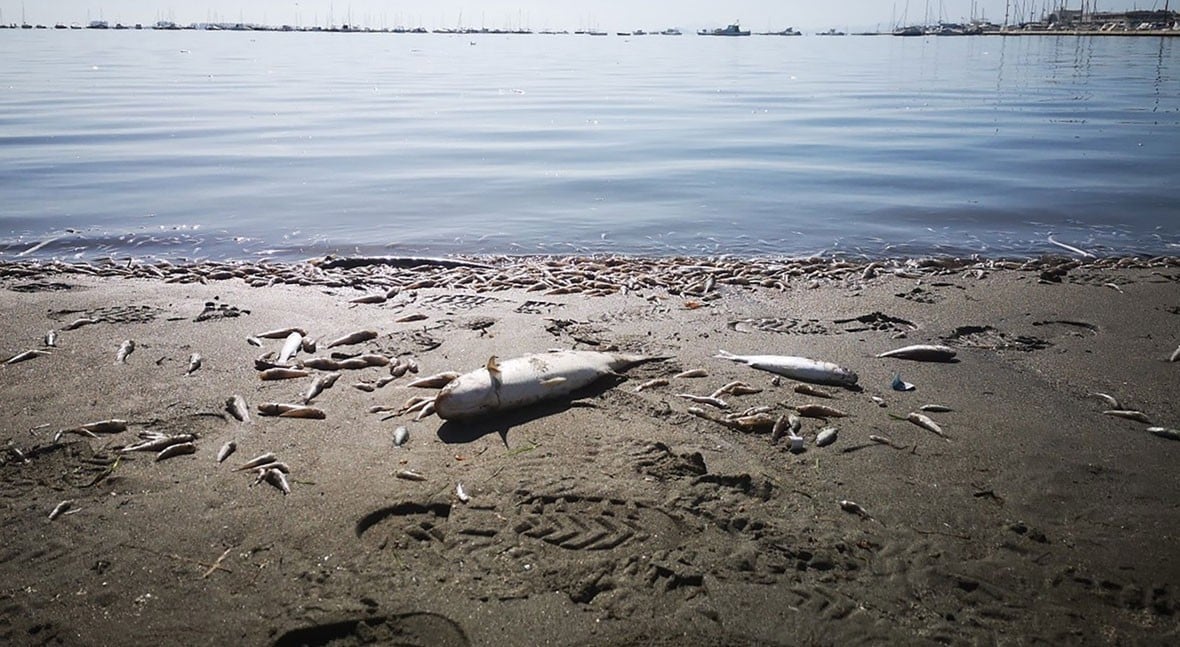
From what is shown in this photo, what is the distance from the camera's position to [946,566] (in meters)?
4.30

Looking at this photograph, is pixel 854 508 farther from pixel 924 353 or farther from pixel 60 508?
pixel 60 508

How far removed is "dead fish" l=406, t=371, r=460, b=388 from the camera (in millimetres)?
6637

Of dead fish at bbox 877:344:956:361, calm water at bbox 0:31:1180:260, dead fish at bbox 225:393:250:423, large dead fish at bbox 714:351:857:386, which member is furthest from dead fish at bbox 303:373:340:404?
calm water at bbox 0:31:1180:260

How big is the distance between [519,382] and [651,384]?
1.23 metres

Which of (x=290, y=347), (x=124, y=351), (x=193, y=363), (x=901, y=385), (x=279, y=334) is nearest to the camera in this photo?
(x=901, y=385)

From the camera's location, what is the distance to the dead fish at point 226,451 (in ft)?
17.8

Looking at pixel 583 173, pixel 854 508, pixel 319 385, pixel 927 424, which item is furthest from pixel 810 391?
pixel 583 173

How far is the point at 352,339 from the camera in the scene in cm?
776

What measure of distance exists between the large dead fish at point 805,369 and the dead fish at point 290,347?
13.9ft

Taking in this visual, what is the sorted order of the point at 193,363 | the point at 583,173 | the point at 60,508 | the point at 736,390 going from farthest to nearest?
the point at 583,173, the point at 193,363, the point at 736,390, the point at 60,508

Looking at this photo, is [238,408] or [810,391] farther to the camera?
[810,391]

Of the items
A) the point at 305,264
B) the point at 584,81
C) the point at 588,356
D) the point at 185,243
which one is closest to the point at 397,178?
the point at 185,243

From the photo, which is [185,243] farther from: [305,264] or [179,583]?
[179,583]

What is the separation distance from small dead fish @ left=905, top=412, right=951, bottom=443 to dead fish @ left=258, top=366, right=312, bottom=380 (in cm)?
510
